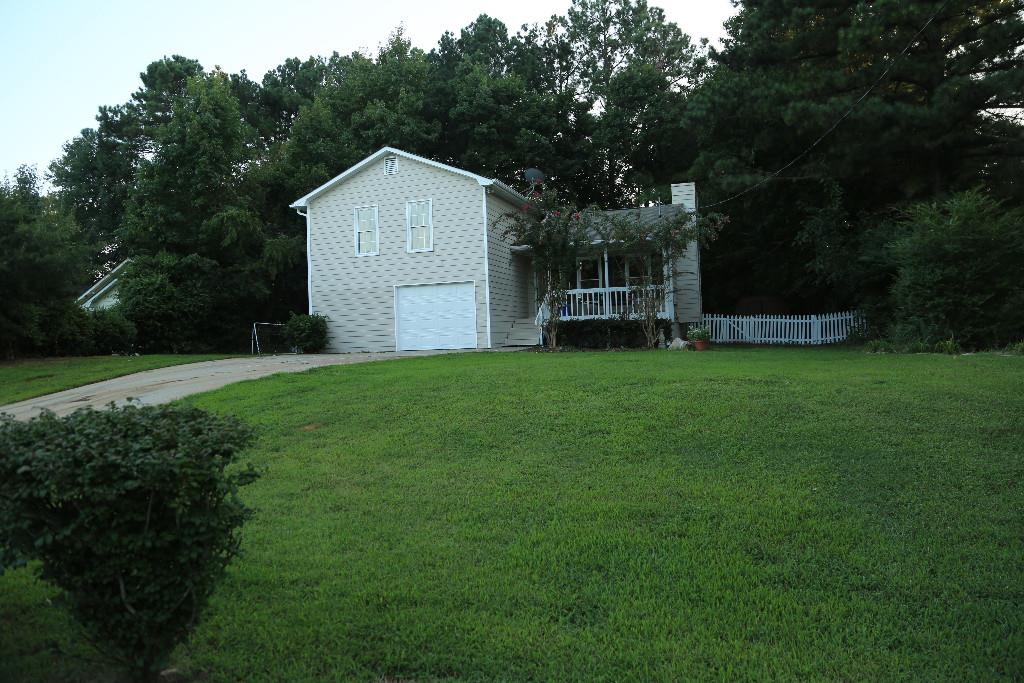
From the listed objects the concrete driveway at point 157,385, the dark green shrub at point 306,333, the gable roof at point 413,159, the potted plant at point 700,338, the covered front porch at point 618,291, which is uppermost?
the gable roof at point 413,159

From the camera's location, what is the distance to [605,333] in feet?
61.0

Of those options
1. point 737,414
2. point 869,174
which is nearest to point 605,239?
point 869,174

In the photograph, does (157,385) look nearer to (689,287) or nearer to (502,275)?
(502,275)

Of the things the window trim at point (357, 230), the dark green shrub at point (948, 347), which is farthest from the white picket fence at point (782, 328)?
the window trim at point (357, 230)

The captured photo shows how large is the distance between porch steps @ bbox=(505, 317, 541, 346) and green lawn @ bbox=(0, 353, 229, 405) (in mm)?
7840

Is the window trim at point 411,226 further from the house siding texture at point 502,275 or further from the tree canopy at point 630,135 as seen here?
the tree canopy at point 630,135

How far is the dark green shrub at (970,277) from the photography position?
13.1 metres

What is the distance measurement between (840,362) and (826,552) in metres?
8.34

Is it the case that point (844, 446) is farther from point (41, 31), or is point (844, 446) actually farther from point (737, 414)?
point (41, 31)

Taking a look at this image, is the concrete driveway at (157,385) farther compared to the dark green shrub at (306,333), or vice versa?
the dark green shrub at (306,333)

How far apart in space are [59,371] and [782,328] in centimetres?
2007

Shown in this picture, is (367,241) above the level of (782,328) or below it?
above

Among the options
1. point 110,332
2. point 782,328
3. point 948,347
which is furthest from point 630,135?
point 110,332

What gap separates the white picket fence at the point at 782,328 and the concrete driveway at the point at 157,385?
13922mm
